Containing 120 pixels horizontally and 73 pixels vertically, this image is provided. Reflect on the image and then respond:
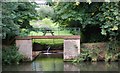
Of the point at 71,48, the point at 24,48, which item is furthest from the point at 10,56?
the point at 71,48

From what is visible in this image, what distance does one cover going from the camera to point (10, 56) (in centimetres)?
1505

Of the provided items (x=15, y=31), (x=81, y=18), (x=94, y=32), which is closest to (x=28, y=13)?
(x=15, y=31)

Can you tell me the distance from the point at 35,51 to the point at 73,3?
21.0 feet

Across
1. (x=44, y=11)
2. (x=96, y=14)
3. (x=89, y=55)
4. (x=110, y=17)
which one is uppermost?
(x=44, y=11)

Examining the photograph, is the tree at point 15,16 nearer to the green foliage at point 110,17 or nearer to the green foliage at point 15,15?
the green foliage at point 15,15

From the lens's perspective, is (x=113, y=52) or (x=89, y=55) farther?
(x=113, y=52)

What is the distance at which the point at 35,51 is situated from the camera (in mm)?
20938

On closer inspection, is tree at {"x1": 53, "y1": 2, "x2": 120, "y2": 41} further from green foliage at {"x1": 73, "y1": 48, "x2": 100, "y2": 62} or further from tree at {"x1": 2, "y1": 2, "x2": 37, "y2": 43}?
tree at {"x1": 2, "y1": 2, "x2": 37, "y2": 43}

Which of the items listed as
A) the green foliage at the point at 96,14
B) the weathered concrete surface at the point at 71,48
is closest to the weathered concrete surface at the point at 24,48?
the weathered concrete surface at the point at 71,48

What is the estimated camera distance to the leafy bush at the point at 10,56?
14797 millimetres

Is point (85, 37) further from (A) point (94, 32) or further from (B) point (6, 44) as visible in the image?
(B) point (6, 44)

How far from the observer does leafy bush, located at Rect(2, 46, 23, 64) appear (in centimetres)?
1480

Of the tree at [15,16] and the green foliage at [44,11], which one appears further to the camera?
the green foliage at [44,11]

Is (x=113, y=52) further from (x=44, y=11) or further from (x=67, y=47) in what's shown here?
(x=44, y=11)
